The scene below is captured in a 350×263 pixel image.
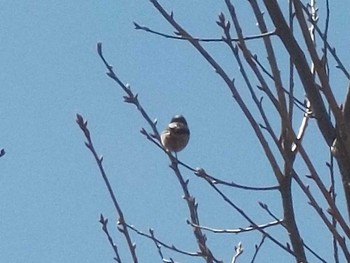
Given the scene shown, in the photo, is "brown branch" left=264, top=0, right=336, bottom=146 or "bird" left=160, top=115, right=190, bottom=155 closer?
"brown branch" left=264, top=0, right=336, bottom=146

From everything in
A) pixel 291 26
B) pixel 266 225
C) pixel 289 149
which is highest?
pixel 291 26

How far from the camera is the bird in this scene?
5.60 metres

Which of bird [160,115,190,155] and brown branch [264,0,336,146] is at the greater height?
bird [160,115,190,155]

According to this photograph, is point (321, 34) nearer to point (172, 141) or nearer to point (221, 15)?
point (221, 15)

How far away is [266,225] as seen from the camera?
262cm

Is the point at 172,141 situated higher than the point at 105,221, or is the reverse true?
the point at 172,141

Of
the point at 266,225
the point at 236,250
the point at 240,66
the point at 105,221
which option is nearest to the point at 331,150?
the point at 240,66

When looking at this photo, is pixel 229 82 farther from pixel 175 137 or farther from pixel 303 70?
pixel 175 137

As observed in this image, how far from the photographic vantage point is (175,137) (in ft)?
18.5

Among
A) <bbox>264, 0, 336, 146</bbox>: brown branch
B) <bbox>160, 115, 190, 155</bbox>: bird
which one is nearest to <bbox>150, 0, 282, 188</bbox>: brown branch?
<bbox>264, 0, 336, 146</bbox>: brown branch

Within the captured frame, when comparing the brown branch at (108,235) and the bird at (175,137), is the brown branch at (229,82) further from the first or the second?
the bird at (175,137)

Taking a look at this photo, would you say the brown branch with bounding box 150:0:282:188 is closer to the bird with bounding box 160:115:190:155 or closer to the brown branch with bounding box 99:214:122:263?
the brown branch with bounding box 99:214:122:263

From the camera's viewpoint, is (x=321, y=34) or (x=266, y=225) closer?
(x=321, y=34)

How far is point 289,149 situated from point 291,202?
16 centimetres
